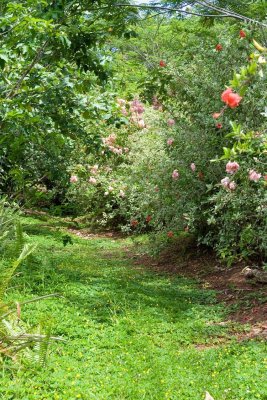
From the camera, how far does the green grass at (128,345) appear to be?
3533mm

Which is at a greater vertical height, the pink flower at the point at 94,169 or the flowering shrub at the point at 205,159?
the flowering shrub at the point at 205,159

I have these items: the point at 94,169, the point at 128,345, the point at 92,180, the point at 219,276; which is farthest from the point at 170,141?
the point at 94,169

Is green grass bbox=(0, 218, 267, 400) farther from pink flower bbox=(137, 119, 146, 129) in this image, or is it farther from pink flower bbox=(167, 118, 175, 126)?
pink flower bbox=(137, 119, 146, 129)

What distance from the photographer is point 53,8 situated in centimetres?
492

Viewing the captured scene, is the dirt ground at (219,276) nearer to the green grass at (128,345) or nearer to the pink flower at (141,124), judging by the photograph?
the green grass at (128,345)

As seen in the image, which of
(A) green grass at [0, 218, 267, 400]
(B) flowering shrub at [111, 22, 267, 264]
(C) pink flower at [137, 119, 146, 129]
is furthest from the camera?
(C) pink flower at [137, 119, 146, 129]

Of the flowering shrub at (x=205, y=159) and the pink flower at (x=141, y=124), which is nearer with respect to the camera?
the flowering shrub at (x=205, y=159)

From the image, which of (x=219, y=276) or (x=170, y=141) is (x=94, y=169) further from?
(x=219, y=276)

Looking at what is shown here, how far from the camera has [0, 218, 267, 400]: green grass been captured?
3.53 metres

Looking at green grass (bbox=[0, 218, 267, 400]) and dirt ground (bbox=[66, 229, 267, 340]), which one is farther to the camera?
dirt ground (bbox=[66, 229, 267, 340])

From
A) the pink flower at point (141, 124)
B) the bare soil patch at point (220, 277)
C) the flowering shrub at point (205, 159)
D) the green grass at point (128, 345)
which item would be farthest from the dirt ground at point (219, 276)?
Answer: the pink flower at point (141, 124)

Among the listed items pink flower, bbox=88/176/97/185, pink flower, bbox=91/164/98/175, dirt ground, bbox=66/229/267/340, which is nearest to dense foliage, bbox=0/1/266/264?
dirt ground, bbox=66/229/267/340

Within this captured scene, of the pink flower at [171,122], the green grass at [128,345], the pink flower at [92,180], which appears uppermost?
the pink flower at [171,122]

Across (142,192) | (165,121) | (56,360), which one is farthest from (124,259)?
(56,360)
